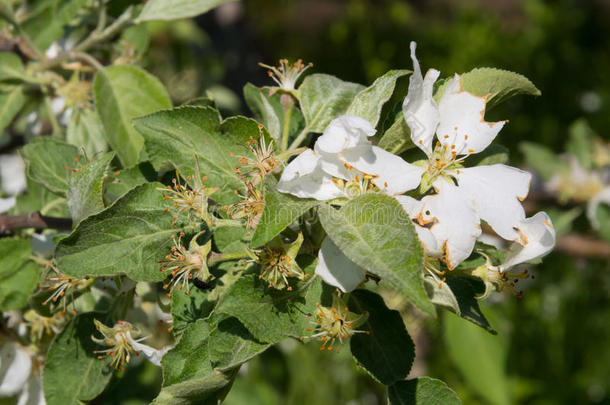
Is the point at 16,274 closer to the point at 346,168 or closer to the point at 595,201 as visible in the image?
the point at 346,168

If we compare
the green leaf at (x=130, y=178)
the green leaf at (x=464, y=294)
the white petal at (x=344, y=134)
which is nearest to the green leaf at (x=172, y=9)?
the green leaf at (x=130, y=178)

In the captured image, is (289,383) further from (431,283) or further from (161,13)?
(431,283)

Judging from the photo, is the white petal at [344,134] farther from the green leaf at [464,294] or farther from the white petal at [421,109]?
the green leaf at [464,294]

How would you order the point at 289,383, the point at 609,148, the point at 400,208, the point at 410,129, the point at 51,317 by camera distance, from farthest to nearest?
the point at 289,383 → the point at 609,148 → the point at 51,317 → the point at 410,129 → the point at 400,208

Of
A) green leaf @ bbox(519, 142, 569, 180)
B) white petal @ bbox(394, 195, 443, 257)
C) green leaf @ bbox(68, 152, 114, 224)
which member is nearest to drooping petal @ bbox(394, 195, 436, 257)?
white petal @ bbox(394, 195, 443, 257)

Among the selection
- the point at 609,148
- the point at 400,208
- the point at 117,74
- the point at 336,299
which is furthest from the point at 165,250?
the point at 609,148

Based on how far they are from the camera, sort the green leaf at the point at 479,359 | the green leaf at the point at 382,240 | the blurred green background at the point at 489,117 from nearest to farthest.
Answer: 1. the green leaf at the point at 382,240
2. the green leaf at the point at 479,359
3. the blurred green background at the point at 489,117

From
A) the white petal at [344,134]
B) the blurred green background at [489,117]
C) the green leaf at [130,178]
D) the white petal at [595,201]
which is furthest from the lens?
the blurred green background at [489,117]
